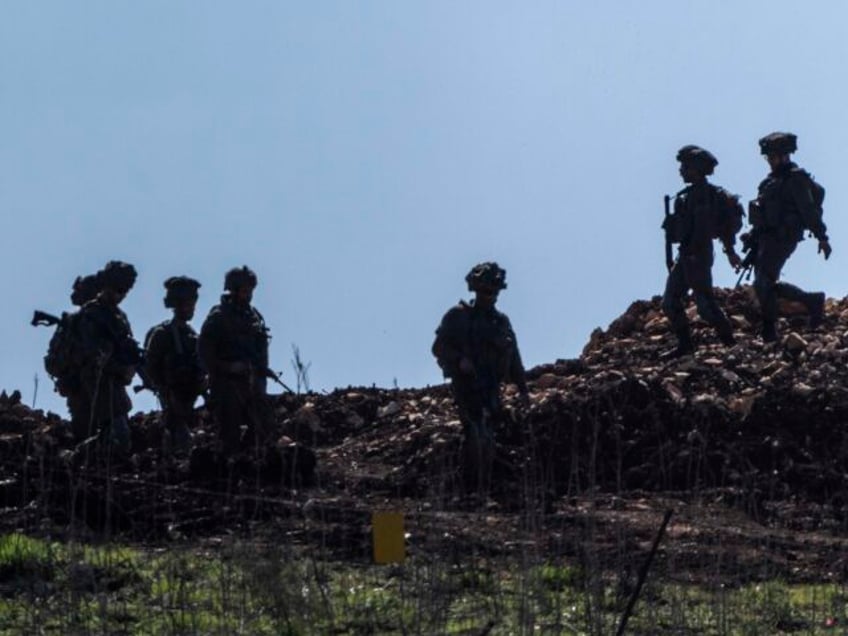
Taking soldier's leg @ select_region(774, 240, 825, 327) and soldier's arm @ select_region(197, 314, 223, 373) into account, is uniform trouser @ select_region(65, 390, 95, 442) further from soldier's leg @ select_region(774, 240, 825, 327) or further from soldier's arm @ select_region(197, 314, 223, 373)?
soldier's leg @ select_region(774, 240, 825, 327)

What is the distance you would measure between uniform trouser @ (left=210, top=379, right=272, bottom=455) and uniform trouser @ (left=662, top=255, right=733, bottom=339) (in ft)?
16.6

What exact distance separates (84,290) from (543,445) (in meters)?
4.88

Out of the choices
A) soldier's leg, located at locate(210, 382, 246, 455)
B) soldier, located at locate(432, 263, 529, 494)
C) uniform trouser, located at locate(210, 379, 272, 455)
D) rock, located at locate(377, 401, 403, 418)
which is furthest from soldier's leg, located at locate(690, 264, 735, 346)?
soldier's leg, located at locate(210, 382, 246, 455)

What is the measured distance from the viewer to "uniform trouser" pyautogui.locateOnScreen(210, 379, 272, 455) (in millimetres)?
25344

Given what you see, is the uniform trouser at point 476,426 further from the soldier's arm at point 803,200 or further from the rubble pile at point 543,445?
the soldier's arm at point 803,200

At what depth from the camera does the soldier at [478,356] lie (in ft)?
80.8

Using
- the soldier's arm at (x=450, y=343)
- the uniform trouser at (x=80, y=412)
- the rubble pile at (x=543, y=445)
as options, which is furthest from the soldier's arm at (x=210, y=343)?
the soldier's arm at (x=450, y=343)

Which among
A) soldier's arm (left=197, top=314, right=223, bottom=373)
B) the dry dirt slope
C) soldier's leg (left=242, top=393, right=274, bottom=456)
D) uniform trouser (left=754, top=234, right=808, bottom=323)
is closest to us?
the dry dirt slope

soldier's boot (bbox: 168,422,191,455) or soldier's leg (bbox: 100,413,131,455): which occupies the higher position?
soldier's boot (bbox: 168,422,191,455)

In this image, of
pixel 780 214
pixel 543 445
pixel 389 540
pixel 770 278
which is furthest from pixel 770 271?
pixel 389 540

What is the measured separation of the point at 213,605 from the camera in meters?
18.2

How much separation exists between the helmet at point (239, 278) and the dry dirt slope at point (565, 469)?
1.31 meters

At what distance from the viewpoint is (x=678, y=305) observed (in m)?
29.3

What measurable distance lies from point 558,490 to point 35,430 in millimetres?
6385
